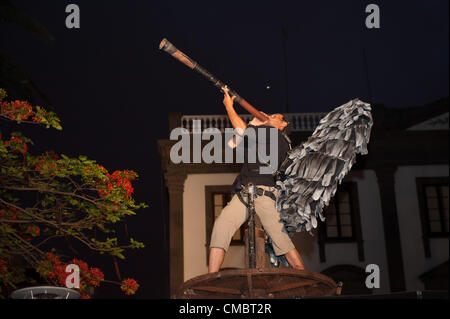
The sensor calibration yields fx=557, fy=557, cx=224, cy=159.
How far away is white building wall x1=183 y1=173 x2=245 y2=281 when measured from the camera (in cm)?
1606

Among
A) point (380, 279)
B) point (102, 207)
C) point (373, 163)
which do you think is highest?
point (373, 163)

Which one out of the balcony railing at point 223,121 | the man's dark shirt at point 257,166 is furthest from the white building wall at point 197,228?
the man's dark shirt at point 257,166

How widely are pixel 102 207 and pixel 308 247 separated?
34.8 ft

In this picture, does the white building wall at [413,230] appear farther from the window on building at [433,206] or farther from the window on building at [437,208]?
the window on building at [437,208]

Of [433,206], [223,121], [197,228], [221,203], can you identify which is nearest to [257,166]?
[197,228]

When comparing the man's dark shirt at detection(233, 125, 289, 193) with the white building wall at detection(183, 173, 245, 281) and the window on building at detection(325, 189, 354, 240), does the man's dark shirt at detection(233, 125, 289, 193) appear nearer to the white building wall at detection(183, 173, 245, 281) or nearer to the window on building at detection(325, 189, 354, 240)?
the white building wall at detection(183, 173, 245, 281)

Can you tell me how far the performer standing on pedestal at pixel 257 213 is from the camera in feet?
14.2

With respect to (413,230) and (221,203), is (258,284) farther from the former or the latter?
(413,230)

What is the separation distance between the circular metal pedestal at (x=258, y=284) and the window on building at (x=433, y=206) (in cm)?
1361

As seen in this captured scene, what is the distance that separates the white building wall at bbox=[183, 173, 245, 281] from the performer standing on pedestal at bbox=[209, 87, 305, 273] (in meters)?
11.5

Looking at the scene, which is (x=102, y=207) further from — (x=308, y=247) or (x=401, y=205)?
(x=401, y=205)
